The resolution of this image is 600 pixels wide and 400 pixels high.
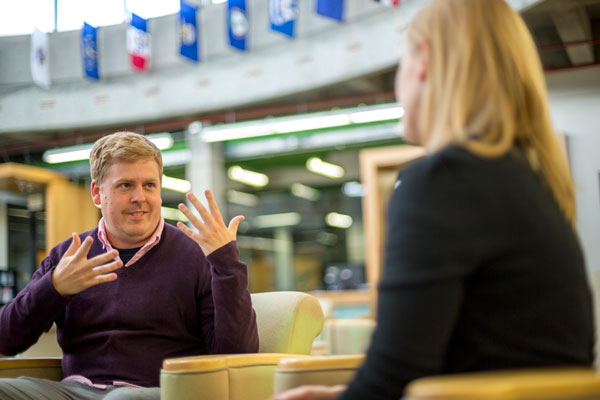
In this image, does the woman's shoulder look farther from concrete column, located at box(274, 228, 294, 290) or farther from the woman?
concrete column, located at box(274, 228, 294, 290)

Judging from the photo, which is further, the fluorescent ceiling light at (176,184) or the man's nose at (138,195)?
the fluorescent ceiling light at (176,184)

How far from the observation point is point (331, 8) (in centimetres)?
920

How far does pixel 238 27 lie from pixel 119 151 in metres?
8.43

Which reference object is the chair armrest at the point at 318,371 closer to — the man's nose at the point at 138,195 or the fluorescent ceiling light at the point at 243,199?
the man's nose at the point at 138,195

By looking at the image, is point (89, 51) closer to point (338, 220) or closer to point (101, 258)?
point (101, 258)

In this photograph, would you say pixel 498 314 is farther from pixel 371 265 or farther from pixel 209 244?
pixel 371 265

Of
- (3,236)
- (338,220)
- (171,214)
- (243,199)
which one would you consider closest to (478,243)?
(3,236)

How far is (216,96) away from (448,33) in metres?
10.1

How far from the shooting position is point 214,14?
11664mm

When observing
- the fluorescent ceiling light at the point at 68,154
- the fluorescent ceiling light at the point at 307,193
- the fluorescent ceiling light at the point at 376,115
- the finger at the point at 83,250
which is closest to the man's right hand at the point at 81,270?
the finger at the point at 83,250

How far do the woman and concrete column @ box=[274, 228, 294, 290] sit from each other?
19.3 m

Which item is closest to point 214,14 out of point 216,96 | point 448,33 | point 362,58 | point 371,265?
point 216,96

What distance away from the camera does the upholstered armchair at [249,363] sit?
5.95 ft

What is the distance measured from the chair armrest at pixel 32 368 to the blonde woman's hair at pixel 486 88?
1892 millimetres
